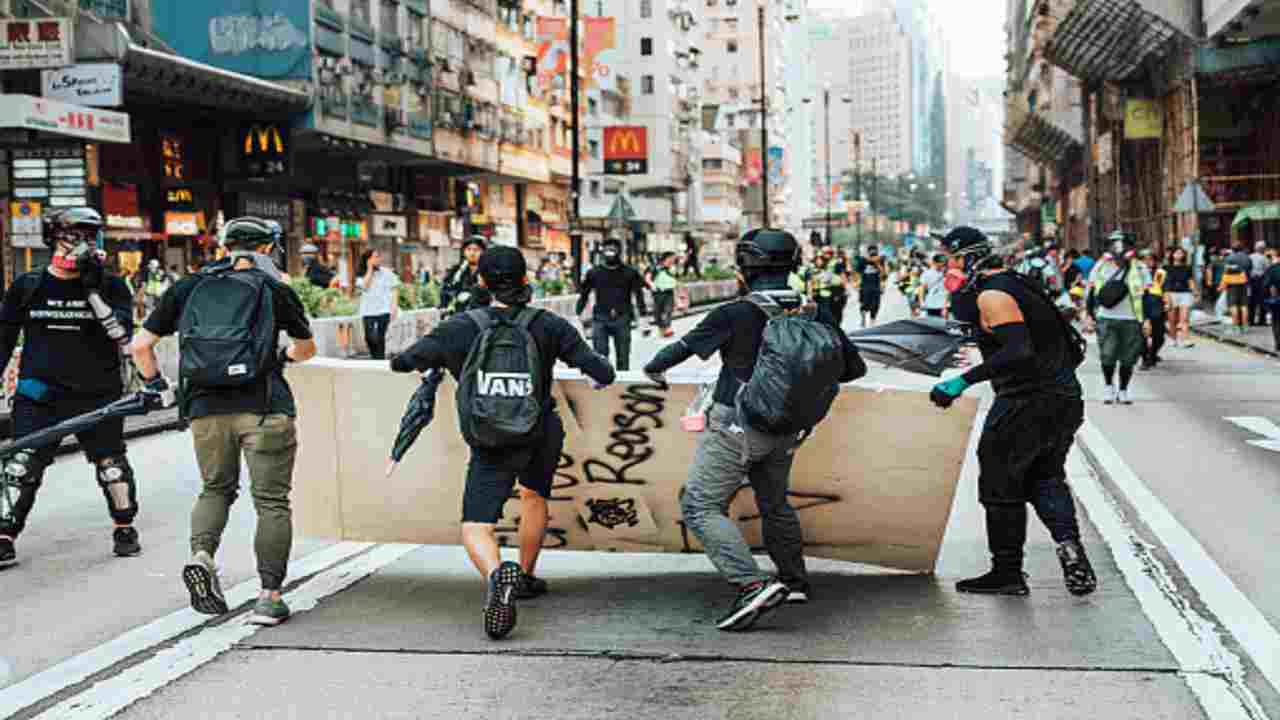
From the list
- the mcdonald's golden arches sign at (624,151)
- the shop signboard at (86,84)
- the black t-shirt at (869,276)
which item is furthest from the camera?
the mcdonald's golden arches sign at (624,151)

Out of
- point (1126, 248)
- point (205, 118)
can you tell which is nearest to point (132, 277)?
point (205, 118)

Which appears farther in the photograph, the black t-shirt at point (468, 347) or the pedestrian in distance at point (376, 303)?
the pedestrian in distance at point (376, 303)

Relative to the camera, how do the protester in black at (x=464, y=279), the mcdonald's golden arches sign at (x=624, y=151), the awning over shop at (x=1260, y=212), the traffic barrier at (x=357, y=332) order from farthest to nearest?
the mcdonald's golden arches sign at (x=624, y=151), the awning over shop at (x=1260, y=212), the traffic barrier at (x=357, y=332), the protester in black at (x=464, y=279)

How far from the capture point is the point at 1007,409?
764 centimetres

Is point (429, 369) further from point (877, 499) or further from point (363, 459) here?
point (877, 499)

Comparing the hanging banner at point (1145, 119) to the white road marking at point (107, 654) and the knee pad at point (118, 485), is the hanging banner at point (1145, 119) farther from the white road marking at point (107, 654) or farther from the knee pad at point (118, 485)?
the white road marking at point (107, 654)

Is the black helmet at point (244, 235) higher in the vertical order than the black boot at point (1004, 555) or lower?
higher

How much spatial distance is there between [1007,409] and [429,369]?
2552 millimetres

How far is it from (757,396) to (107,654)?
2589 millimetres

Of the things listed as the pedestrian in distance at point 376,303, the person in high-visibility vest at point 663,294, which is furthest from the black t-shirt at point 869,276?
the pedestrian in distance at point 376,303

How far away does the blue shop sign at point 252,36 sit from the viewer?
45.9m

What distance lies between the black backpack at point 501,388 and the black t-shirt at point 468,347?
71 millimetres

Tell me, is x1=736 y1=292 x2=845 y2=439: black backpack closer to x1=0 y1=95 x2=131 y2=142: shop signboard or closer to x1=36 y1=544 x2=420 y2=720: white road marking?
x1=36 y1=544 x2=420 y2=720: white road marking

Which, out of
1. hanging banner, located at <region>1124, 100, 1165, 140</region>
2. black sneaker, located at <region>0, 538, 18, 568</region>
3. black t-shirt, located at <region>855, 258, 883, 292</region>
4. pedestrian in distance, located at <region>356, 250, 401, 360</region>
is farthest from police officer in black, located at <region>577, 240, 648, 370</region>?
hanging banner, located at <region>1124, 100, 1165, 140</region>
